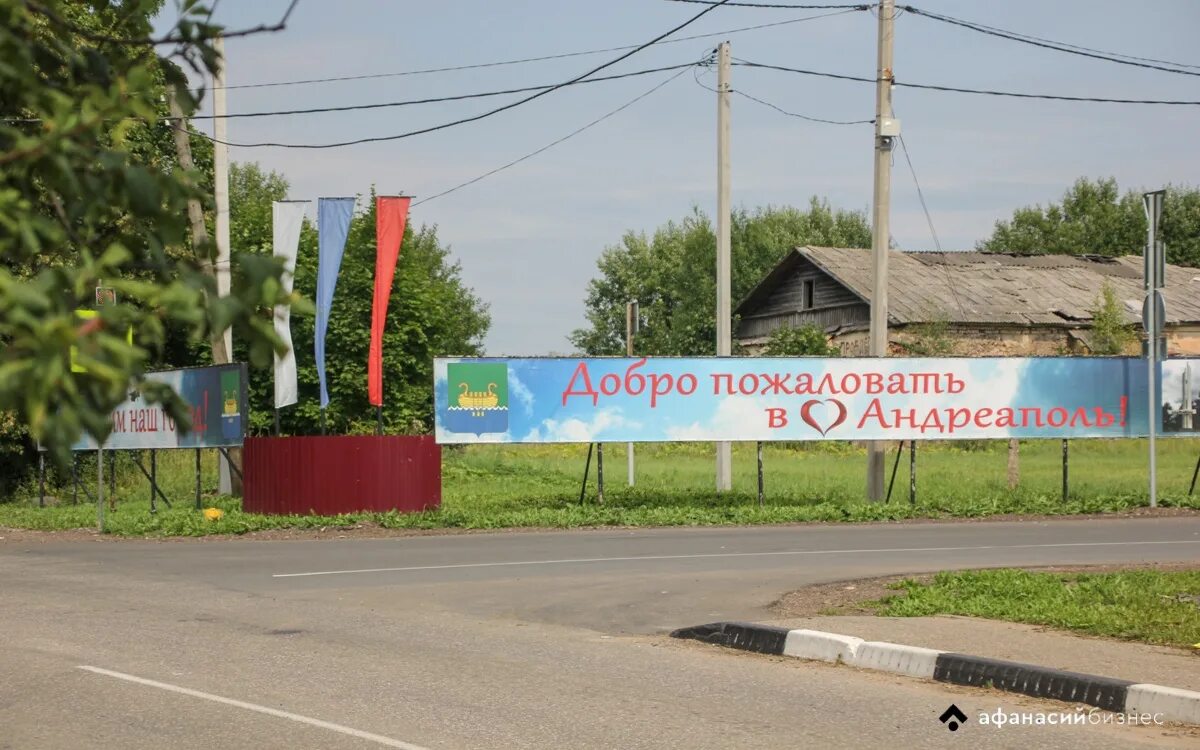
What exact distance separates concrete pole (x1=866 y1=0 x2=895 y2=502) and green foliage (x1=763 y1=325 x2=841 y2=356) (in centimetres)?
3011

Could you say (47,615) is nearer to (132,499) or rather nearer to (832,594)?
(832,594)

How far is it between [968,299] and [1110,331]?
598 centimetres

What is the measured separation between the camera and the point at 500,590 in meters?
13.8

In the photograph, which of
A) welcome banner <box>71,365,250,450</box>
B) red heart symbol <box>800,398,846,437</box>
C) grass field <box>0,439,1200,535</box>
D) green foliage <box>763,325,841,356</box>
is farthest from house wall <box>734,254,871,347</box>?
welcome banner <box>71,365,250,450</box>

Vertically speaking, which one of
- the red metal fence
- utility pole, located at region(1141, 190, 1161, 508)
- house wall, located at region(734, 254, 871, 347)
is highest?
house wall, located at region(734, 254, 871, 347)

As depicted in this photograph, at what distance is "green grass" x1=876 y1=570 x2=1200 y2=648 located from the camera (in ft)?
33.2

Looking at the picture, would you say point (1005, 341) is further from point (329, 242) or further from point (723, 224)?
point (329, 242)

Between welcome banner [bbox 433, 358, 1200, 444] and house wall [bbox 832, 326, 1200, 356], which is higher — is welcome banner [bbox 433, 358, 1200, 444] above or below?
below

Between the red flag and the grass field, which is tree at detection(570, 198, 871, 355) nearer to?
the grass field

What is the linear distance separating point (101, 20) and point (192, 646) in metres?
6.42

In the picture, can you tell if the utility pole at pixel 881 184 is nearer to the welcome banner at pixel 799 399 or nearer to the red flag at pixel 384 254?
the welcome banner at pixel 799 399

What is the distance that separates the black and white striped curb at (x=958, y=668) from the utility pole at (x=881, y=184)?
14284 mm

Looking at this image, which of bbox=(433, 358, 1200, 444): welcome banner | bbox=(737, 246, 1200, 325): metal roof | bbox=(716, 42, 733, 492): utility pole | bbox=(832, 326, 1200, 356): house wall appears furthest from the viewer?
bbox=(737, 246, 1200, 325): metal roof

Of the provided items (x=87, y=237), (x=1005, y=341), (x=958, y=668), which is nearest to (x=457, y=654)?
(x=958, y=668)
